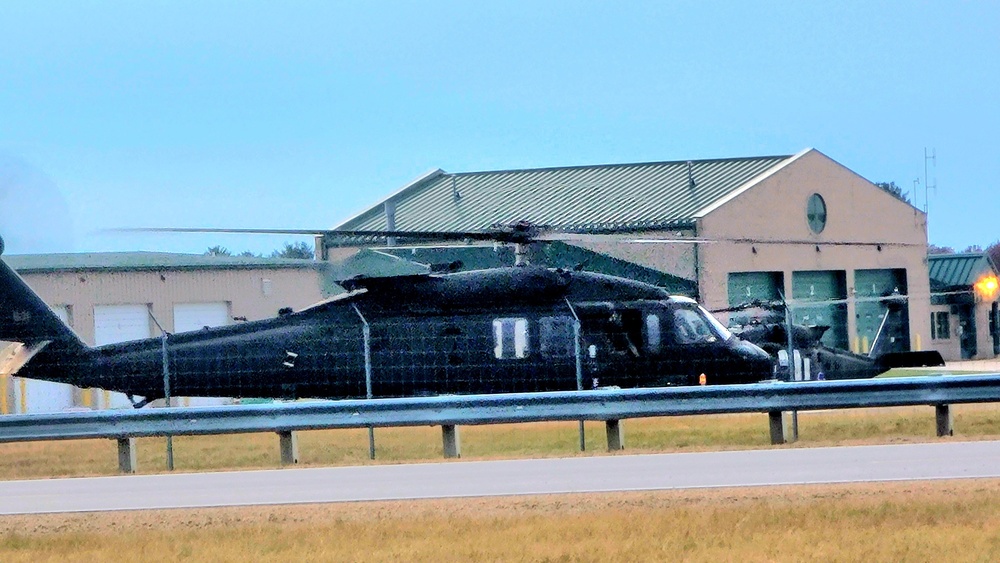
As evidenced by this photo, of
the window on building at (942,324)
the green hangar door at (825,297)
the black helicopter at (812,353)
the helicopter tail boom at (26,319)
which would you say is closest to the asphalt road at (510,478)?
the helicopter tail boom at (26,319)

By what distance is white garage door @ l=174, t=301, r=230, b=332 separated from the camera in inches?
1363

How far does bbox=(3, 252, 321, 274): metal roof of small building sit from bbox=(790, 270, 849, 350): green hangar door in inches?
682

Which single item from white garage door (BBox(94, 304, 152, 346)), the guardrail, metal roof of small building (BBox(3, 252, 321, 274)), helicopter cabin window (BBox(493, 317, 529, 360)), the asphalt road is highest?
metal roof of small building (BBox(3, 252, 321, 274))

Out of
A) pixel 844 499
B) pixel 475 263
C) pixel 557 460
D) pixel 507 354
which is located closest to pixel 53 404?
pixel 475 263

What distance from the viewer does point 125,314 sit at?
3378 cm

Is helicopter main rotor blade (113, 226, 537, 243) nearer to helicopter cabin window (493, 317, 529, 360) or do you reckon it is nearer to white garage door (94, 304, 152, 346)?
helicopter cabin window (493, 317, 529, 360)

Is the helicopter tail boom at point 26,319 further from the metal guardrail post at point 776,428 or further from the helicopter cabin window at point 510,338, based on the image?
the metal guardrail post at point 776,428

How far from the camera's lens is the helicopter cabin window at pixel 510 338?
20.4 metres

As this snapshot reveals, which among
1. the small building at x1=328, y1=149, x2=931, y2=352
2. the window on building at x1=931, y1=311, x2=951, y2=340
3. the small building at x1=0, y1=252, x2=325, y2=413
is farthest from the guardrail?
the window on building at x1=931, y1=311, x2=951, y2=340

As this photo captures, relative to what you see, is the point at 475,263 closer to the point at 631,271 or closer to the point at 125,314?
the point at 631,271

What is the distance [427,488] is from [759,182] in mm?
33209

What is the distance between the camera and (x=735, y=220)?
4484cm

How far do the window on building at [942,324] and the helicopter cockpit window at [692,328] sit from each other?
37.2 m

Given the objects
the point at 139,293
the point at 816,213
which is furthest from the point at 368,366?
the point at 816,213
